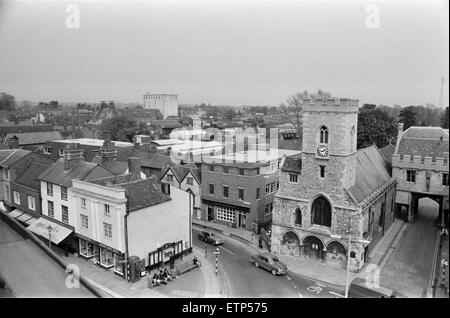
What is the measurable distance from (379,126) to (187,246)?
1022 inches

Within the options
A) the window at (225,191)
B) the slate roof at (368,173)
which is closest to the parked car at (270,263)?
the slate roof at (368,173)

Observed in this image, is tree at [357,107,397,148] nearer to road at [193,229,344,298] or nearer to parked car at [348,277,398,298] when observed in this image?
road at [193,229,344,298]

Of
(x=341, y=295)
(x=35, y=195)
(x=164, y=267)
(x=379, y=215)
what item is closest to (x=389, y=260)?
(x=379, y=215)

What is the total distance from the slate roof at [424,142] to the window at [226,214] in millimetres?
11769

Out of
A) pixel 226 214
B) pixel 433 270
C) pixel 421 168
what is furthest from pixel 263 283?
pixel 421 168

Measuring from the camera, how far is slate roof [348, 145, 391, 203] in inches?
783

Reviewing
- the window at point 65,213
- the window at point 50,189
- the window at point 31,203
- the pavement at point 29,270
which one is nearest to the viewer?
the pavement at point 29,270

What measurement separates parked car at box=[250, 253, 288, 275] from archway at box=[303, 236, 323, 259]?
217 centimetres

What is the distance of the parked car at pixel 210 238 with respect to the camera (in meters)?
22.5

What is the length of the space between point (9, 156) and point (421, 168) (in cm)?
2606

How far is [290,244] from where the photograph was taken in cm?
2073

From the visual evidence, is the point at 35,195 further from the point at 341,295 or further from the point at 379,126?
the point at 379,126

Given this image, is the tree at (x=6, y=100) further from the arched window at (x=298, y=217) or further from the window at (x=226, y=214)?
the window at (x=226, y=214)

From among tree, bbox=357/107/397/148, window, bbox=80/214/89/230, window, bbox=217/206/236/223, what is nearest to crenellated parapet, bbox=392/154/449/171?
window, bbox=217/206/236/223
